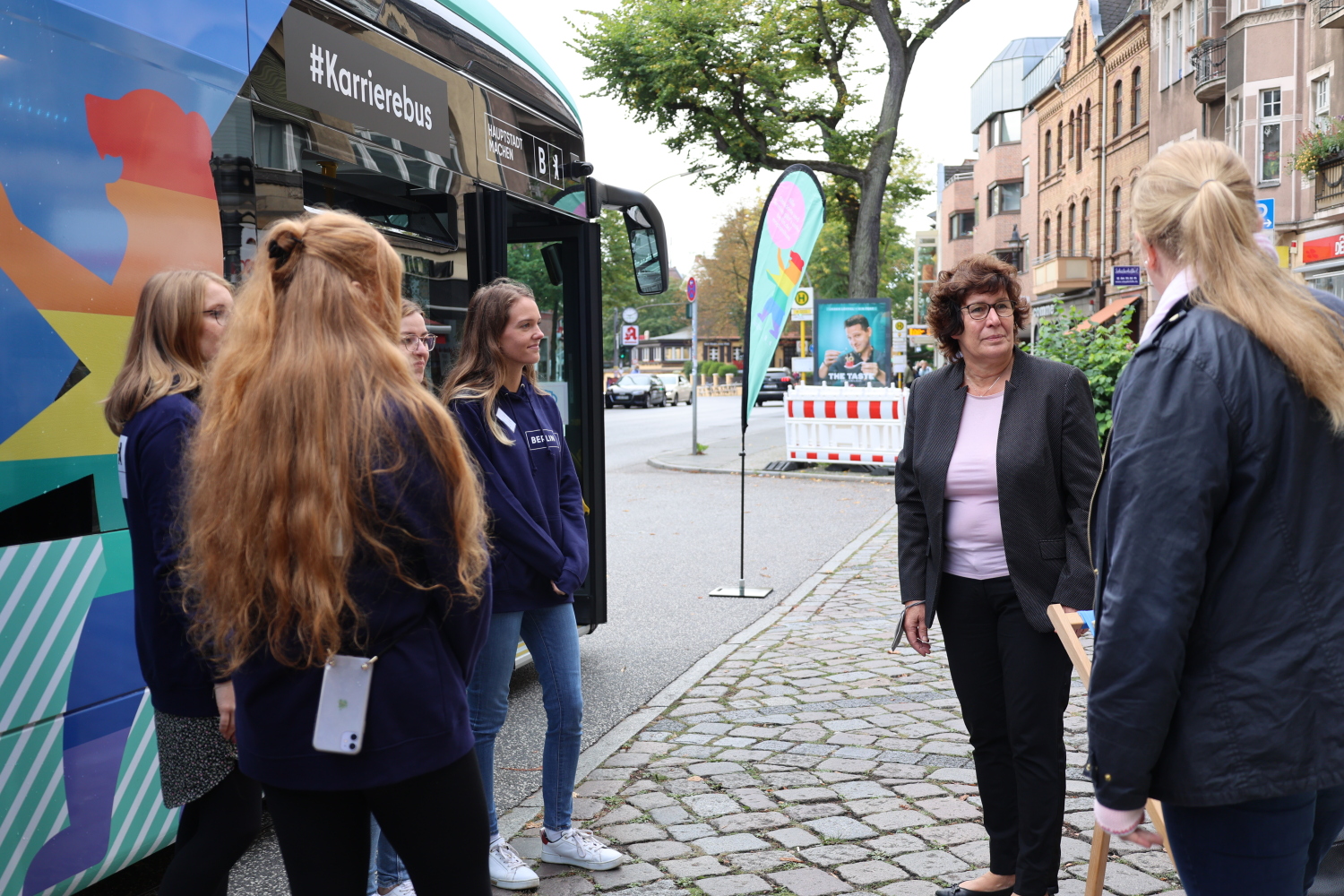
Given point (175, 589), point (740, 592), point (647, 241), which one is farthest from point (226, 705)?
point (740, 592)

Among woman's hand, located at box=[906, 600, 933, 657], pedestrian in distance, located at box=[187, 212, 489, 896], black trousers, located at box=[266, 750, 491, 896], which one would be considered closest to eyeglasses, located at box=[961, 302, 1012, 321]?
woman's hand, located at box=[906, 600, 933, 657]

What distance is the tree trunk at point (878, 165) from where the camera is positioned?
21125mm

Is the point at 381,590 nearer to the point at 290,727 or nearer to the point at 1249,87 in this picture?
the point at 290,727

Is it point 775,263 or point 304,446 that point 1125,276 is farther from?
point 304,446

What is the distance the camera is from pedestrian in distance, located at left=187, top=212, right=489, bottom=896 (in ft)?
6.23

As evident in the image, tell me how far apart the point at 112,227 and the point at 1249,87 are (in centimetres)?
2949

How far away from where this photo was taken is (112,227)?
10.0 feet

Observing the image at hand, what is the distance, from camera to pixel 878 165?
71.5ft

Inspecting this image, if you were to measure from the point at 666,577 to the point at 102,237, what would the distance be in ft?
22.4

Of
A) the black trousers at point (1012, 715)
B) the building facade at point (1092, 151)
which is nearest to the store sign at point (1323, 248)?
the building facade at point (1092, 151)

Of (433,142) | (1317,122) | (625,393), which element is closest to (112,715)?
(433,142)

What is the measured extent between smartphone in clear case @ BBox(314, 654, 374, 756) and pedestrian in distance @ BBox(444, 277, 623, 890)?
146 centimetres

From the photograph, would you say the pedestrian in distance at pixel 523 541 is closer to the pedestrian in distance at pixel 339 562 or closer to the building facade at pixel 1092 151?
the pedestrian in distance at pixel 339 562

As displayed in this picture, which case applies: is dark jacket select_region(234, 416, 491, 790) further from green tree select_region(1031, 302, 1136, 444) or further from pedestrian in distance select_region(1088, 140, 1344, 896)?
green tree select_region(1031, 302, 1136, 444)
